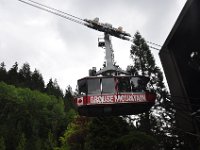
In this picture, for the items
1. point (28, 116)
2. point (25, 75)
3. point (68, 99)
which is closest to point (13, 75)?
point (25, 75)

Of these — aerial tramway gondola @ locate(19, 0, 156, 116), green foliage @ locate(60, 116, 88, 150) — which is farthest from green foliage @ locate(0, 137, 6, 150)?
aerial tramway gondola @ locate(19, 0, 156, 116)

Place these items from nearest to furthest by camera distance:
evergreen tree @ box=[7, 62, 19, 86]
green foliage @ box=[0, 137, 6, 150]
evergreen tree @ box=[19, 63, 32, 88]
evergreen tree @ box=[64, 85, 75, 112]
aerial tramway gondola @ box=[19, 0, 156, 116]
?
1. aerial tramway gondola @ box=[19, 0, 156, 116]
2. green foliage @ box=[0, 137, 6, 150]
3. evergreen tree @ box=[64, 85, 75, 112]
4. evergreen tree @ box=[7, 62, 19, 86]
5. evergreen tree @ box=[19, 63, 32, 88]

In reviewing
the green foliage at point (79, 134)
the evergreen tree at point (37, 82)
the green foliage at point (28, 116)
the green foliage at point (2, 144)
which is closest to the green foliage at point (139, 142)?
the green foliage at point (79, 134)

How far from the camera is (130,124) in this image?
37219 mm

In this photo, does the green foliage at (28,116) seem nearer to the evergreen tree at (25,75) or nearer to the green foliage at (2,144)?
the green foliage at (2,144)

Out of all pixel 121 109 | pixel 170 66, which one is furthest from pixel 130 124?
pixel 170 66

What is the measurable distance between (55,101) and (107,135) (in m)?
46.6

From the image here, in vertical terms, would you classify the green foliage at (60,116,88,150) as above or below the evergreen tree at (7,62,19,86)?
below

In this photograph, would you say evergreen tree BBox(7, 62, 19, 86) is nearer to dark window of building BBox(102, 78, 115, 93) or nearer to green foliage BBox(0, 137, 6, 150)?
green foliage BBox(0, 137, 6, 150)

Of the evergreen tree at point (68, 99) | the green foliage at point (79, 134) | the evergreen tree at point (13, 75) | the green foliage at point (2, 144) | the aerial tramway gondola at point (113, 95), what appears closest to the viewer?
the aerial tramway gondola at point (113, 95)

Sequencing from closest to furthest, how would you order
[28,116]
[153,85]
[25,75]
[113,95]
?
Answer: [113,95]
[153,85]
[28,116]
[25,75]

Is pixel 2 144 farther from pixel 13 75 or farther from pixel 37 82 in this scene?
pixel 37 82

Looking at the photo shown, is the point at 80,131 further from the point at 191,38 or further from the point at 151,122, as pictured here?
the point at 191,38

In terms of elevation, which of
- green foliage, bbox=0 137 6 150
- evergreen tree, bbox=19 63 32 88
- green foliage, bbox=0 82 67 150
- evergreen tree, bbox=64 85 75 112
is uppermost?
evergreen tree, bbox=19 63 32 88
